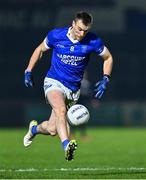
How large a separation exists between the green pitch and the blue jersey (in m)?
1.33

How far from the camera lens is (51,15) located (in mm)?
34375

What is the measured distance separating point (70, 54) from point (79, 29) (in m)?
0.48

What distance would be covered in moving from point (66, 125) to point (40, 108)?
2011 centimetres

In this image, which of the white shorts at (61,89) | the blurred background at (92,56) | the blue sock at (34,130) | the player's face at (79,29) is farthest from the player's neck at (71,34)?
the blurred background at (92,56)

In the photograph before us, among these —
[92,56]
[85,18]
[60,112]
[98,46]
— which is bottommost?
[92,56]

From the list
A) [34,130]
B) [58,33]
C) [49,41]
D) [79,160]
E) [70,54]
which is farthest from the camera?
[79,160]

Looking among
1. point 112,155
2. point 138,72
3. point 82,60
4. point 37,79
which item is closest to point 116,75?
point 138,72

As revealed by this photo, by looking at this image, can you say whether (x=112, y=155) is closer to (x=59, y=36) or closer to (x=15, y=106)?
(x=59, y=36)

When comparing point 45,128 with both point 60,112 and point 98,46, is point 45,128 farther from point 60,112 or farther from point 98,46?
point 98,46

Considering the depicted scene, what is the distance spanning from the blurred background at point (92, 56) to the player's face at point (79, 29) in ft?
62.9

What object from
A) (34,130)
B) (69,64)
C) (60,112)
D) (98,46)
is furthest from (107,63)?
(34,130)

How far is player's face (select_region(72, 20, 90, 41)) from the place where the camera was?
1196 centimetres

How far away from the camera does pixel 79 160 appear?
15.2 meters

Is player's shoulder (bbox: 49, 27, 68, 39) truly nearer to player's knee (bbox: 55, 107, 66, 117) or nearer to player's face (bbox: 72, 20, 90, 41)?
player's face (bbox: 72, 20, 90, 41)
